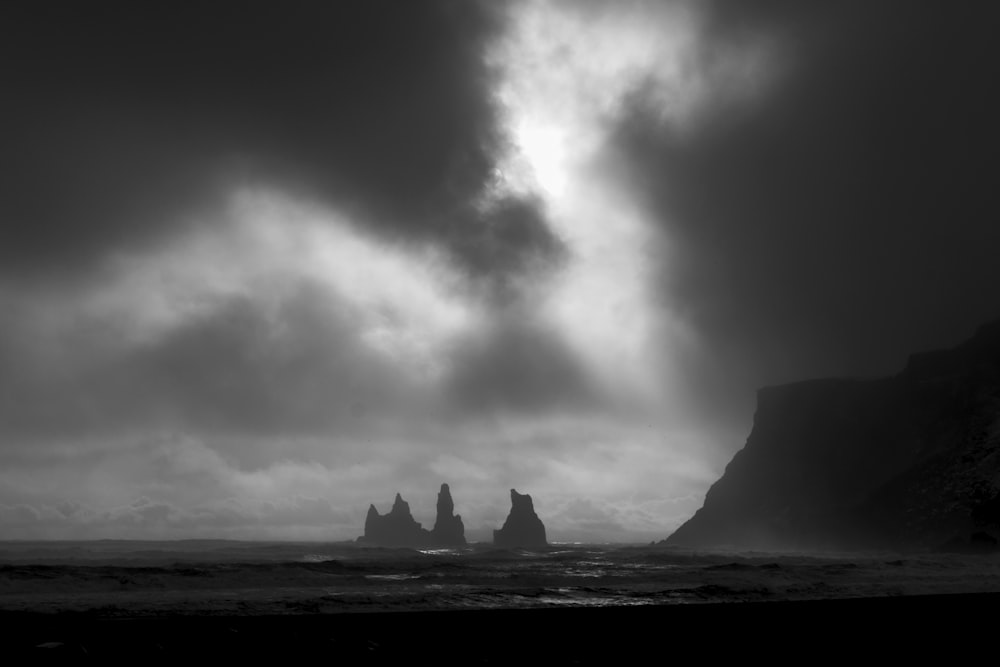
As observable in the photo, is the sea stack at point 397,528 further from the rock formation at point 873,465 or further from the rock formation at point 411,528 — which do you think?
the rock formation at point 873,465

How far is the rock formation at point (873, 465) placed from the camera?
279 feet

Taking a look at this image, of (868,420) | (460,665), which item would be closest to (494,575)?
(460,665)

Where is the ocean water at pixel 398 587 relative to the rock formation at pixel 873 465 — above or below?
below

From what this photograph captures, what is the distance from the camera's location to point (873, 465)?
4658 inches

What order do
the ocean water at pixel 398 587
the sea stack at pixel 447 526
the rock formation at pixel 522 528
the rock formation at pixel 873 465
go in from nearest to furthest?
the ocean water at pixel 398 587 → the rock formation at pixel 873 465 → the rock formation at pixel 522 528 → the sea stack at pixel 447 526

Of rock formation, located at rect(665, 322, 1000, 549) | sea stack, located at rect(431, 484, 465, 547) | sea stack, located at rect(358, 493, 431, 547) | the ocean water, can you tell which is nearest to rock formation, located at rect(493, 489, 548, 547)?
sea stack, located at rect(431, 484, 465, 547)

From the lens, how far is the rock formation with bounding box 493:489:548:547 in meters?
161

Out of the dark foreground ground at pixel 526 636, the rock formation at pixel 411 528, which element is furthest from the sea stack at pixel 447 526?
the dark foreground ground at pixel 526 636

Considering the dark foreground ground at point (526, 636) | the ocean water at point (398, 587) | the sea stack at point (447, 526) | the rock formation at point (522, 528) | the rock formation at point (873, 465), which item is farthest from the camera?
the sea stack at point (447, 526)

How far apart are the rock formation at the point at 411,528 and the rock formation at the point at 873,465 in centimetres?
6562

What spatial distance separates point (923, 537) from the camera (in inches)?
3322

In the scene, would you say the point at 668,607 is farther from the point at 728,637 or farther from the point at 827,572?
the point at 827,572

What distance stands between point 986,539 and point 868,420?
217ft

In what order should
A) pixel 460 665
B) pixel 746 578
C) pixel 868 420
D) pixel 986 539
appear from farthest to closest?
pixel 868 420
pixel 986 539
pixel 746 578
pixel 460 665
